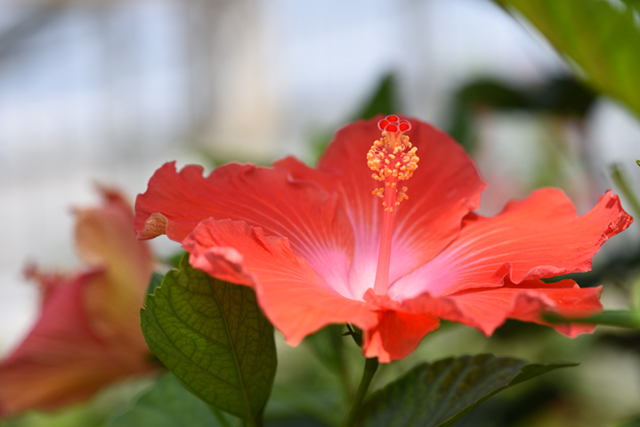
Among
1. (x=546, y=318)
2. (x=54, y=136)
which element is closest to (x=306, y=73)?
(x=54, y=136)

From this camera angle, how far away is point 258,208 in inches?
17.8

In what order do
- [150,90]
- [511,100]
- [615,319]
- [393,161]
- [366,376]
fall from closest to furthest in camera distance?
[615,319]
[366,376]
[393,161]
[511,100]
[150,90]

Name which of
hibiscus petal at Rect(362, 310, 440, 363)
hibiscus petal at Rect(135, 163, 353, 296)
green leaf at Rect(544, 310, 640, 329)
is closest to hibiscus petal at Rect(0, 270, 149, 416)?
hibiscus petal at Rect(135, 163, 353, 296)

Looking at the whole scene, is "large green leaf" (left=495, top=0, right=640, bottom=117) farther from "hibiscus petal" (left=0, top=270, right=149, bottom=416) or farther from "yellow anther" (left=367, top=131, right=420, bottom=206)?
"hibiscus petal" (left=0, top=270, right=149, bottom=416)

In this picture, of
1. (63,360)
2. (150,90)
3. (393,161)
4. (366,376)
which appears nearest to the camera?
(366,376)

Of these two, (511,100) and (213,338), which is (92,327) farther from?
(511,100)

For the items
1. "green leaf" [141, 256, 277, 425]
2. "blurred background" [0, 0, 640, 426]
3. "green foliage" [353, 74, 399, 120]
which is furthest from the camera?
"blurred background" [0, 0, 640, 426]

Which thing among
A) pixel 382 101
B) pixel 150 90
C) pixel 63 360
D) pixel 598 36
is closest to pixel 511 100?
pixel 382 101

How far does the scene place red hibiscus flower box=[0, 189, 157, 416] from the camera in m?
0.69

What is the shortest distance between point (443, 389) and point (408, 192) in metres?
0.18

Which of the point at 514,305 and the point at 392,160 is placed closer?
the point at 514,305

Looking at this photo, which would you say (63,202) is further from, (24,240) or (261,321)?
(261,321)

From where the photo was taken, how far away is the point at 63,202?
4105mm

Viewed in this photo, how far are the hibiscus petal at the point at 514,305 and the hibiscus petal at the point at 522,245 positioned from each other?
0.01m
